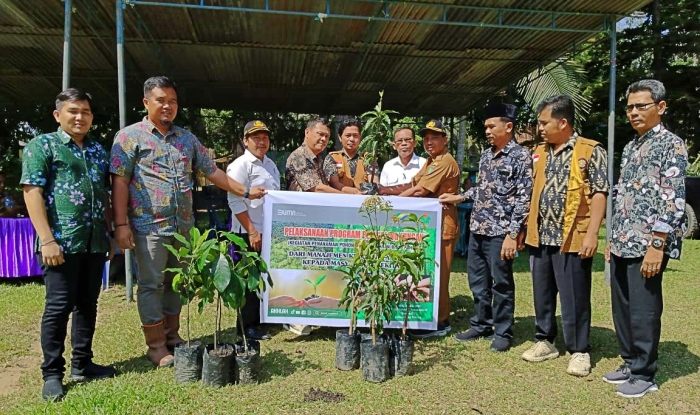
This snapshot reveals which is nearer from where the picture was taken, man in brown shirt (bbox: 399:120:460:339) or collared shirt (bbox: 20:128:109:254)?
collared shirt (bbox: 20:128:109:254)

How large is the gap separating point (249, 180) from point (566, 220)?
7.82ft

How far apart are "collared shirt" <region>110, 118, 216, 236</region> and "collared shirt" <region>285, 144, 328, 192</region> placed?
3.62 feet

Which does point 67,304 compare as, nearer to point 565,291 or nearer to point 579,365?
point 565,291

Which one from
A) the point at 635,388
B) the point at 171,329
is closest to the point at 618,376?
the point at 635,388

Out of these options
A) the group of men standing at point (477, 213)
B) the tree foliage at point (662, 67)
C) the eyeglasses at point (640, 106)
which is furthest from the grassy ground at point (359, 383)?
the tree foliage at point (662, 67)

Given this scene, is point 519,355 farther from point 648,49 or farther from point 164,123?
point 648,49

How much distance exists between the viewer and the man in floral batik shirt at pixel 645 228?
3002 mm

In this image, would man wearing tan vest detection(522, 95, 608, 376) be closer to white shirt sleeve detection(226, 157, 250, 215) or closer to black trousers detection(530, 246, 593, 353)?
black trousers detection(530, 246, 593, 353)

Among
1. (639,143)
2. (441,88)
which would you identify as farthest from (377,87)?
(639,143)

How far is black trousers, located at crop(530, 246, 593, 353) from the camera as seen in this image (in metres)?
3.52

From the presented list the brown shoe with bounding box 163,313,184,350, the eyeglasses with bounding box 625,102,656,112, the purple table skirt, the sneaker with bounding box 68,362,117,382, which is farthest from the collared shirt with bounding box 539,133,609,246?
the purple table skirt

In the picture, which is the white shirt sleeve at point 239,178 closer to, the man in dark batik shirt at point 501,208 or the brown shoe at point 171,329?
the brown shoe at point 171,329

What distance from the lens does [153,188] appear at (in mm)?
3334

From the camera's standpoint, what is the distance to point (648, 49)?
14141 millimetres
